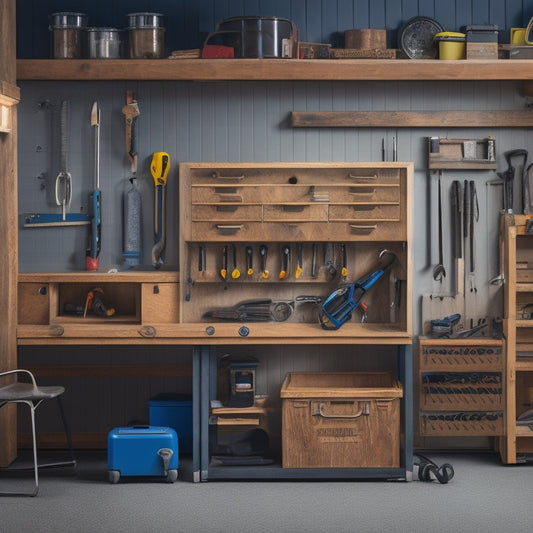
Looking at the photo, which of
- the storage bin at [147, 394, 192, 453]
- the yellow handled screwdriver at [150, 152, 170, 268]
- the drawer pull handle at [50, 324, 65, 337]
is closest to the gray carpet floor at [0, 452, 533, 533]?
the storage bin at [147, 394, 192, 453]

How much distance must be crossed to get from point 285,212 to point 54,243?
5.27 feet

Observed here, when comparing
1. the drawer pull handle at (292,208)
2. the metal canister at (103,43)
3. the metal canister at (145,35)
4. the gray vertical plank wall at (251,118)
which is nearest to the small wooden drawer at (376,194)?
the drawer pull handle at (292,208)

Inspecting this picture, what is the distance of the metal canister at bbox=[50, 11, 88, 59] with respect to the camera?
6.07 metres

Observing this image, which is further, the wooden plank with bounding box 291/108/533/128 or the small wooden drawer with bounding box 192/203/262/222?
the wooden plank with bounding box 291/108/533/128

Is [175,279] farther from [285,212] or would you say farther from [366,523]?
[366,523]

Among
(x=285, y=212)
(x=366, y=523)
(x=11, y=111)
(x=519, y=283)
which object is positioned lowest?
(x=366, y=523)

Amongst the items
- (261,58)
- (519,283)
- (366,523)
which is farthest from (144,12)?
(366,523)

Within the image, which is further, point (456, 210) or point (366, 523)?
point (456, 210)

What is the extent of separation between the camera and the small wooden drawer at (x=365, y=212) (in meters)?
5.88

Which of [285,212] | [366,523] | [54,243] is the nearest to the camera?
[366,523]

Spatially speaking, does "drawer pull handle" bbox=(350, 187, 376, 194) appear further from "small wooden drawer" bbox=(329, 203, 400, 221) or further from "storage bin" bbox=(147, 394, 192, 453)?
"storage bin" bbox=(147, 394, 192, 453)

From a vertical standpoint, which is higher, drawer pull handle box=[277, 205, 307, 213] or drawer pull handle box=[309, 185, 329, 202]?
drawer pull handle box=[309, 185, 329, 202]

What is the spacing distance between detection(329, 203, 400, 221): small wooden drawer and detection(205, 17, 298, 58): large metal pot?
3.44ft

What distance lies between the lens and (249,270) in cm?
607
